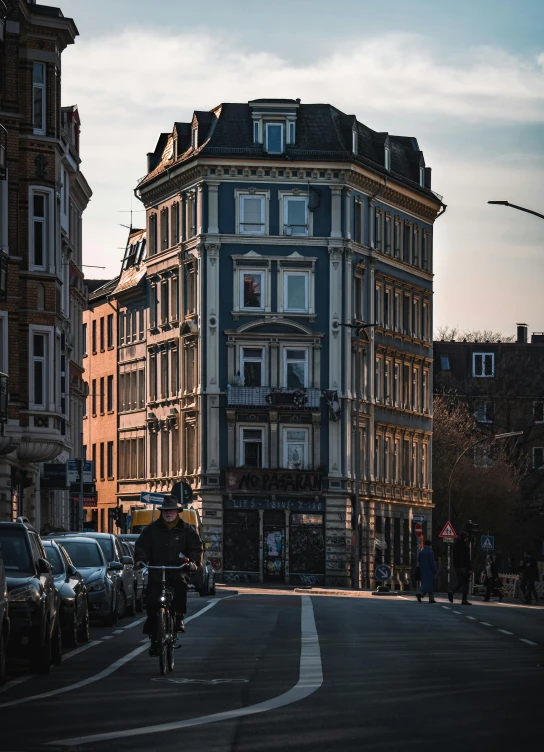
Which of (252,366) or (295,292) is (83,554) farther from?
(295,292)

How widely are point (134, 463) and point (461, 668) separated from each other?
7372 cm

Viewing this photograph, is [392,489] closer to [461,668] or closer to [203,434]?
[203,434]

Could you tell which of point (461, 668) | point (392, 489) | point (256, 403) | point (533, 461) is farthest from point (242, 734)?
point (533, 461)

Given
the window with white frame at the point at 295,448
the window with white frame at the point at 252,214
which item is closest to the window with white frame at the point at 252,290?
the window with white frame at the point at 252,214

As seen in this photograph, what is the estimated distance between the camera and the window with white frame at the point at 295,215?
8300 cm

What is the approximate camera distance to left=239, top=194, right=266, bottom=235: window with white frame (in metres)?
82.8

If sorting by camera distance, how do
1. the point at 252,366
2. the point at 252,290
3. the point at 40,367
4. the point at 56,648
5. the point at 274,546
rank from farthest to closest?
the point at 252,290 → the point at 252,366 → the point at 274,546 → the point at 40,367 → the point at 56,648

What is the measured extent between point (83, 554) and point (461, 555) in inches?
777

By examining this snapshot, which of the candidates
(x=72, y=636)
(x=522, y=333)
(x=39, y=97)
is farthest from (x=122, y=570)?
(x=522, y=333)

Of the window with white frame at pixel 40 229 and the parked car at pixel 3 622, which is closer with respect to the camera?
the parked car at pixel 3 622

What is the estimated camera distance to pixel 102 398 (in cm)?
10175

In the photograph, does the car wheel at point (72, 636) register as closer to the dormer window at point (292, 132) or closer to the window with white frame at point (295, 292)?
the window with white frame at point (295, 292)

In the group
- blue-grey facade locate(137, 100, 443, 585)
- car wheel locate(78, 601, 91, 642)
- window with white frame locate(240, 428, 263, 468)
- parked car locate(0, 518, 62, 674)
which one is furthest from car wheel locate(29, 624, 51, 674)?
window with white frame locate(240, 428, 263, 468)

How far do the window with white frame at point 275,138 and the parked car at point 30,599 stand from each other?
6277 cm
